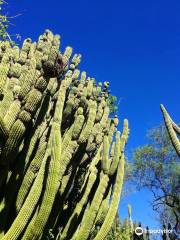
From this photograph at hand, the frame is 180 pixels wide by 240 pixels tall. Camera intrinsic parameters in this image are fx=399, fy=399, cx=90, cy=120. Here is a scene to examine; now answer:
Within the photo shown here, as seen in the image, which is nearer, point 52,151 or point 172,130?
point 52,151

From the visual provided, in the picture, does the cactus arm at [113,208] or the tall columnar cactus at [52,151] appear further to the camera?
the cactus arm at [113,208]

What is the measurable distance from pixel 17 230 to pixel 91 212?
144 cm

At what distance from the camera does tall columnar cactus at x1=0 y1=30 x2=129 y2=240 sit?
4.79 m

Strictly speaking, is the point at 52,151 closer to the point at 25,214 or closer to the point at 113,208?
the point at 25,214

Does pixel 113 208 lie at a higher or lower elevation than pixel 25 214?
higher

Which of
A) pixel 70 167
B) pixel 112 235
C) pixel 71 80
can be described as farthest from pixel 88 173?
pixel 112 235

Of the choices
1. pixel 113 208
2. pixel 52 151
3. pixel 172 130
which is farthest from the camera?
pixel 172 130

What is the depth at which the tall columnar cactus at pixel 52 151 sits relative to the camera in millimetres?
4793

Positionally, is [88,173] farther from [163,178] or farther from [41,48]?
[163,178]

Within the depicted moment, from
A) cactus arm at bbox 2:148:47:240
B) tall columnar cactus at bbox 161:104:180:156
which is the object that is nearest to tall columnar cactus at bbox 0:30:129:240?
cactus arm at bbox 2:148:47:240

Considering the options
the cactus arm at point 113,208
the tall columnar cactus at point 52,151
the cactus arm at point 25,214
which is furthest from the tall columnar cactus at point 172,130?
the cactus arm at point 25,214

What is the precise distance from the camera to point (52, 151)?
15.9 ft

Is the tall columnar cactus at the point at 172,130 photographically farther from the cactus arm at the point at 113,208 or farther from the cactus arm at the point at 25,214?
the cactus arm at the point at 25,214

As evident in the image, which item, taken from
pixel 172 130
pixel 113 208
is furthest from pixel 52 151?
pixel 172 130
